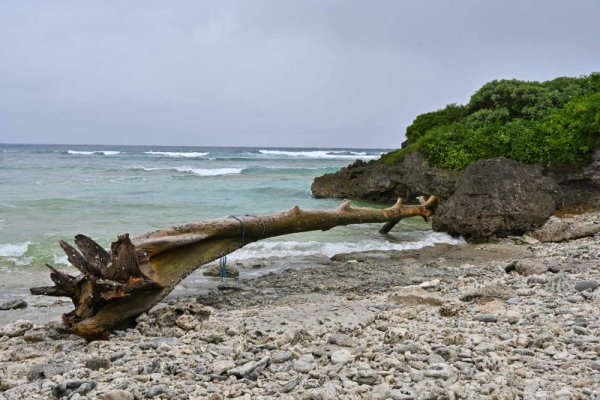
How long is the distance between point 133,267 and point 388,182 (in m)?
15.2

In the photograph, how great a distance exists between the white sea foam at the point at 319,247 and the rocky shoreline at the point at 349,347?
11.0ft

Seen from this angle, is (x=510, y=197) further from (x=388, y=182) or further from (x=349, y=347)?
(x=349, y=347)

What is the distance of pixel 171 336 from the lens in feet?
17.8

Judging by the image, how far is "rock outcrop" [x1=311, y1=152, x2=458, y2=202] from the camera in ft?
58.0

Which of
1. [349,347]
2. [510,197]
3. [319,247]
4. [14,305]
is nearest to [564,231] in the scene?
[510,197]

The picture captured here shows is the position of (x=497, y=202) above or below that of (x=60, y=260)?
above

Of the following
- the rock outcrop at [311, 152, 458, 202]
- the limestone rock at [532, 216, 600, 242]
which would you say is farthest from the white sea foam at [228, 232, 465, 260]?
the rock outcrop at [311, 152, 458, 202]

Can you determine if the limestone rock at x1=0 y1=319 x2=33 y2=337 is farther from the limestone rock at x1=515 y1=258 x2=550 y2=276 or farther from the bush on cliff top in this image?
the bush on cliff top

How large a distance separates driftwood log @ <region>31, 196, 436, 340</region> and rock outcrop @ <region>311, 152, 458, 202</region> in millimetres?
10649

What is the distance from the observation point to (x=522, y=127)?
1616cm

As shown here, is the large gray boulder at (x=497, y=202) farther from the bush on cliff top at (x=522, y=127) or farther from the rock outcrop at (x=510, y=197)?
the bush on cliff top at (x=522, y=127)

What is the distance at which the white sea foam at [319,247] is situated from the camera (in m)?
11.1

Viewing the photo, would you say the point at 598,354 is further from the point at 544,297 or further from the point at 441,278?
the point at 441,278

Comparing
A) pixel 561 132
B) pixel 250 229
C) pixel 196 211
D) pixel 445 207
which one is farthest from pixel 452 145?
pixel 250 229
